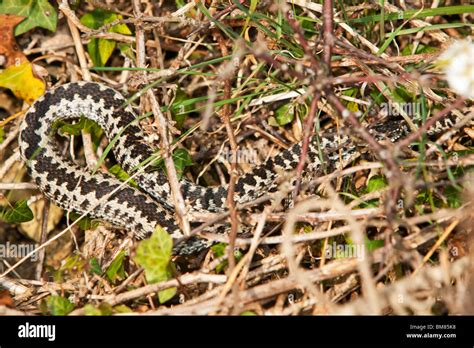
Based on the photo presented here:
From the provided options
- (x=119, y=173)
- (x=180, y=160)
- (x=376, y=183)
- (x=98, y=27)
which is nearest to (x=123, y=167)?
(x=119, y=173)

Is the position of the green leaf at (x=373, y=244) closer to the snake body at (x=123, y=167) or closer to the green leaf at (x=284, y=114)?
the snake body at (x=123, y=167)

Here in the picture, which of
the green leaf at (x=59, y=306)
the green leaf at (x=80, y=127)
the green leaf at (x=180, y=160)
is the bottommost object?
the green leaf at (x=59, y=306)

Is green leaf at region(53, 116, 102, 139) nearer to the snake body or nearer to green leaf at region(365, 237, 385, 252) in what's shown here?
the snake body

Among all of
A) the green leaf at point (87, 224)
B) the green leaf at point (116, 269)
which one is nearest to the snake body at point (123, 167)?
the green leaf at point (87, 224)

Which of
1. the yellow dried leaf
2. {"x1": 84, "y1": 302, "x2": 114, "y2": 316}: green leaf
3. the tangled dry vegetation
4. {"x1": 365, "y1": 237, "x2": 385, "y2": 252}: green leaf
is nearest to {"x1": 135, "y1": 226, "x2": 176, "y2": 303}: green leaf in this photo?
the tangled dry vegetation

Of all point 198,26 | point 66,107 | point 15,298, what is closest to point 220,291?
point 15,298

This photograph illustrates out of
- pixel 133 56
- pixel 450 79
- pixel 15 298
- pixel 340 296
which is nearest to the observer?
pixel 450 79

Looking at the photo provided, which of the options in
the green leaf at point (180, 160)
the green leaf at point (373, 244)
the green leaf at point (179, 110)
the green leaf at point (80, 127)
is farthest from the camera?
the green leaf at point (80, 127)

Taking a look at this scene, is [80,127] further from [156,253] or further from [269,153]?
[156,253]
